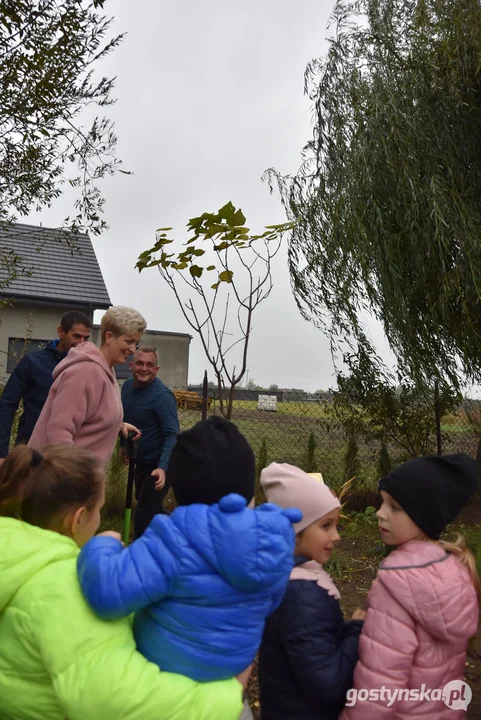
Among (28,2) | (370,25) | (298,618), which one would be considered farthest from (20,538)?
(370,25)

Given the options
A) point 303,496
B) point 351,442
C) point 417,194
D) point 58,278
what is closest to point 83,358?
point 303,496

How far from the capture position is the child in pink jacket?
185 centimetres

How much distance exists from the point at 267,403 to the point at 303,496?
9.55m

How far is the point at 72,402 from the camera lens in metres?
3.20

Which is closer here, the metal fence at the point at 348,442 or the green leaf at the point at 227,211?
the green leaf at the point at 227,211

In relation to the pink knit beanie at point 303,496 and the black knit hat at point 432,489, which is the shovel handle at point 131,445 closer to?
the pink knit beanie at point 303,496

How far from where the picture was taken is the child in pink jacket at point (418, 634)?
6.07 ft

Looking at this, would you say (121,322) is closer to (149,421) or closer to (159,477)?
(159,477)

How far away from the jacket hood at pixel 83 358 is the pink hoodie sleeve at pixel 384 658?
1.99 m

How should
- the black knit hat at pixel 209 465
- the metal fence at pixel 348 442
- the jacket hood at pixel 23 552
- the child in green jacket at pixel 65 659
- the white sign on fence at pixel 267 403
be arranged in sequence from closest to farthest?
the child in green jacket at pixel 65 659 < the jacket hood at pixel 23 552 < the black knit hat at pixel 209 465 < the metal fence at pixel 348 442 < the white sign on fence at pixel 267 403

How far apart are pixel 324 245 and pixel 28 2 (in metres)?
4.02

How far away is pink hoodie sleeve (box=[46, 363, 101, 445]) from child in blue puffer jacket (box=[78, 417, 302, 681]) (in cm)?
170

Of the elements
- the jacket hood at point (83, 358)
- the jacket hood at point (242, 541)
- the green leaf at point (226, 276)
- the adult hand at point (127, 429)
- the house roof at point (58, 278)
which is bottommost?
the jacket hood at point (242, 541)

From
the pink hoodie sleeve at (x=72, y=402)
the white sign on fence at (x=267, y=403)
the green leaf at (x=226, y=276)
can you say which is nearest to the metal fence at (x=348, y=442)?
the white sign on fence at (x=267, y=403)
